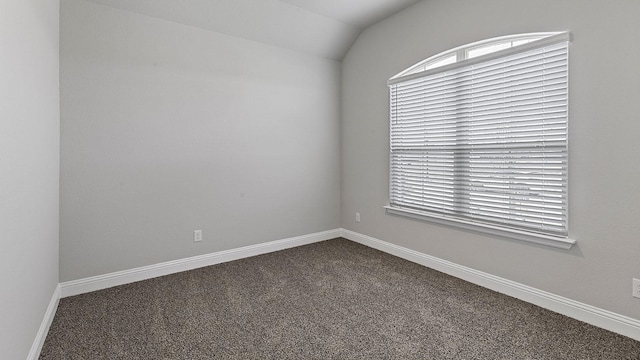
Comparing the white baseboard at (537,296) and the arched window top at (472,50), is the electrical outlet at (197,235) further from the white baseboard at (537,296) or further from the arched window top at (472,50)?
the arched window top at (472,50)

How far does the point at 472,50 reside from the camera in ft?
9.22

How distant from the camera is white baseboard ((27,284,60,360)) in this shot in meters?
1.69

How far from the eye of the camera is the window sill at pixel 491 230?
2266 millimetres

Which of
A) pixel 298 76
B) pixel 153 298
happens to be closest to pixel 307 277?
pixel 153 298

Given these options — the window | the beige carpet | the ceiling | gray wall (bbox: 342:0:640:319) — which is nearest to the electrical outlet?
the beige carpet

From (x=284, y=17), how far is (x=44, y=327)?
3322 mm

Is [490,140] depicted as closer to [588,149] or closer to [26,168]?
[588,149]

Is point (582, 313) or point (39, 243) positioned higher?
point (39, 243)

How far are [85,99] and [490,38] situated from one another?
11.3 ft

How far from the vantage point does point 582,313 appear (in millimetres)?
2164

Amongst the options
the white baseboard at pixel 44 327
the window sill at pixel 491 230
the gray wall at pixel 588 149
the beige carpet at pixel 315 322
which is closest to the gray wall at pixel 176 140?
the white baseboard at pixel 44 327

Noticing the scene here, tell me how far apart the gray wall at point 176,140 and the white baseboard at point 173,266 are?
6cm

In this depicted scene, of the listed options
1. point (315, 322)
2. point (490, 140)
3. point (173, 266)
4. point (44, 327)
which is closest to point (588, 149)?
point (490, 140)

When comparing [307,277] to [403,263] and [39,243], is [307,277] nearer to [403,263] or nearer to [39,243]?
[403,263]
